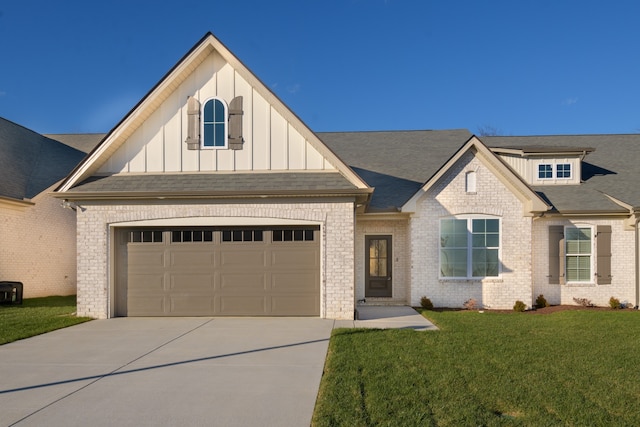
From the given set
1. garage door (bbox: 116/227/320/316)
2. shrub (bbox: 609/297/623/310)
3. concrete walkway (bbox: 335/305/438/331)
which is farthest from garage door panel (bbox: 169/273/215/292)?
shrub (bbox: 609/297/623/310)

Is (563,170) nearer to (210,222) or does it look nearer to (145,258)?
(210,222)

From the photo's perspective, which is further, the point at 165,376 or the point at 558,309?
the point at 558,309

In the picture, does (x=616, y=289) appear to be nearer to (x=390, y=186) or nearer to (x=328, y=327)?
(x=390, y=186)

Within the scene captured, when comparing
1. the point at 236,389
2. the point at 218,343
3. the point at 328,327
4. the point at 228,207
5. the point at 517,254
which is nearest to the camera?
the point at 236,389

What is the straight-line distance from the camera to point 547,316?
485 inches

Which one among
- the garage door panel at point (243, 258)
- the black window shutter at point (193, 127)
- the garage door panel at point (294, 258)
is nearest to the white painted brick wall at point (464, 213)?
the garage door panel at point (294, 258)

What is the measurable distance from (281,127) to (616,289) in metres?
11.7

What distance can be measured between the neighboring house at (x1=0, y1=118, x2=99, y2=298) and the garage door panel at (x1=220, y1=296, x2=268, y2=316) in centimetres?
961

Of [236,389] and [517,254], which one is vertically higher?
[517,254]

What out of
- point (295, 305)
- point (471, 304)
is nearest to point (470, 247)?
point (471, 304)

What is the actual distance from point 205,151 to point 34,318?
20.7 ft

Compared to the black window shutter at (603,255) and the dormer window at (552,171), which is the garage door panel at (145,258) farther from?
the black window shutter at (603,255)

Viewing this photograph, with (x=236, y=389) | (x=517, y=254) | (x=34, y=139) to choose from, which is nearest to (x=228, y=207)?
(x=236, y=389)

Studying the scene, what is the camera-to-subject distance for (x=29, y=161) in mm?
19219
